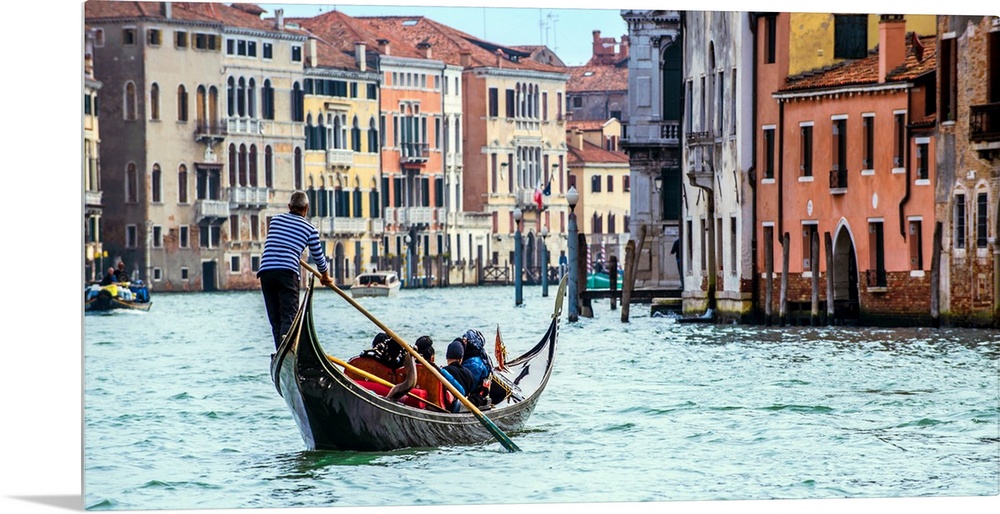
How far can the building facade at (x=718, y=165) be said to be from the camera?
15.2 m

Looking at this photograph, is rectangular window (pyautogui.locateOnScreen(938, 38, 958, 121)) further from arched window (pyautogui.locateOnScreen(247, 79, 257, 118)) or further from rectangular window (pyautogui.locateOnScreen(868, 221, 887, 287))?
arched window (pyautogui.locateOnScreen(247, 79, 257, 118))

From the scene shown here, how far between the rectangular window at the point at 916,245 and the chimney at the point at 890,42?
86 centimetres

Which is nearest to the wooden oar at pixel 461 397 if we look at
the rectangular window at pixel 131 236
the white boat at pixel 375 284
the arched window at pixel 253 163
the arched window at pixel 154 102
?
the arched window at pixel 154 102

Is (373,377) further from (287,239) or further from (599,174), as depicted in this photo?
(599,174)

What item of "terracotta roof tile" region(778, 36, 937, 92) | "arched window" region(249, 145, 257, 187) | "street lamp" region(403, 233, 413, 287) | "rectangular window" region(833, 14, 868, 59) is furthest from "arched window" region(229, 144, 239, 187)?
"rectangular window" region(833, 14, 868, 59)

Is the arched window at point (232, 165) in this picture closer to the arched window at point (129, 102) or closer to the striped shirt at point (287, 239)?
the arched window at point (129, 102)

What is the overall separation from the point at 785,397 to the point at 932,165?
179 cm

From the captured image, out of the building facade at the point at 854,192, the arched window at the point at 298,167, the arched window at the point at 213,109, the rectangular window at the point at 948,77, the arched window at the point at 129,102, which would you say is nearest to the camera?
the rectangular window at the point at 948,77

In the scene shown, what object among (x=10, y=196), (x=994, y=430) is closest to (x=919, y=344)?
(x=994, y=430)

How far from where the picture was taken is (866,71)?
13.7 m

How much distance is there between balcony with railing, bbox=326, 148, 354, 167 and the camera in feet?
82.9

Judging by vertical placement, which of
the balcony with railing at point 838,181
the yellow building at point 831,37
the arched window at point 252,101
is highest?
the arched window at point 252,101

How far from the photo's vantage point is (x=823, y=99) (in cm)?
1419

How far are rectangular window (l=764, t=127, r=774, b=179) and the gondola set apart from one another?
5.10 meters
